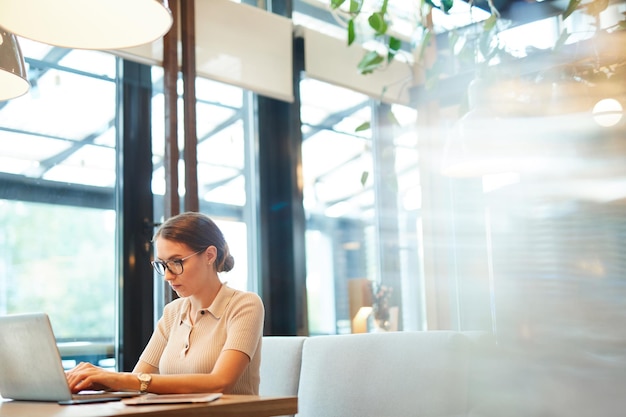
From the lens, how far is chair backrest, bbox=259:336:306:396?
2.75 meters

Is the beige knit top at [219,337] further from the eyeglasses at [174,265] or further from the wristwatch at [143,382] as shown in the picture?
the wristwatch at [143,382]

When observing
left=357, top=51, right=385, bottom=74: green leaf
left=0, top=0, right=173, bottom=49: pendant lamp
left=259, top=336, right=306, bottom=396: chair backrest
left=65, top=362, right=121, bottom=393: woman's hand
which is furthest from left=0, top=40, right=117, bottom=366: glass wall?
left=0, top=0, right=173, bottom=49: pendant lamp

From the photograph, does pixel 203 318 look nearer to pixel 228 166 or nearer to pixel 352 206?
pixel 228 166

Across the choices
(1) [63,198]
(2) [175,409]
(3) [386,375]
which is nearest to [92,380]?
(2) [175,409]

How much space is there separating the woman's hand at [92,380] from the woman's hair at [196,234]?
22.3 inches

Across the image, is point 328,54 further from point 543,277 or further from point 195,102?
point 543,277

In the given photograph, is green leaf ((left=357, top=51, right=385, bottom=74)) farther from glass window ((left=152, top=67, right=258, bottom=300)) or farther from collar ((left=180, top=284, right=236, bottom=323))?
collar ((left=180, top=284, right=236, bottom=323))

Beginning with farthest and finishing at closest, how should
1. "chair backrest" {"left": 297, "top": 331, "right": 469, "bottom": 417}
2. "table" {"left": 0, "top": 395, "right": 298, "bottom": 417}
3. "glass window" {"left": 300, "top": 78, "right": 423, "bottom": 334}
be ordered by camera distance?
"glass window" {"left": 300, "top": 78, "right": 423, "bottom": 334}, "chair backrest" {"left": 297, "top": 331, "right": 469, "bottom": 417}, "table" {"left": 0, "top": 395, "right": 298, "bottom": 417}

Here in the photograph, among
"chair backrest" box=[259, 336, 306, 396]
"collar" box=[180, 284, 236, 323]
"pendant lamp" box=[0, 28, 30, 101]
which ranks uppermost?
"pendant lamp" box=[0, 28, 30, 101]

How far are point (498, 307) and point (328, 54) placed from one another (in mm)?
3750

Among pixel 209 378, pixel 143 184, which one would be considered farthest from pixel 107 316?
pixel 209 378

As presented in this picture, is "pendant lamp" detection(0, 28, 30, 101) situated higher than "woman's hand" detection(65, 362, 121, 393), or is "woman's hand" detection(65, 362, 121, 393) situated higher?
"pendant lamp" detection(0, 28, 30, 101)

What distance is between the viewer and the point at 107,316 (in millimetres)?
3531

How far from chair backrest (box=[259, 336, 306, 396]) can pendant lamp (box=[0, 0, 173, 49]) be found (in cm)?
139
